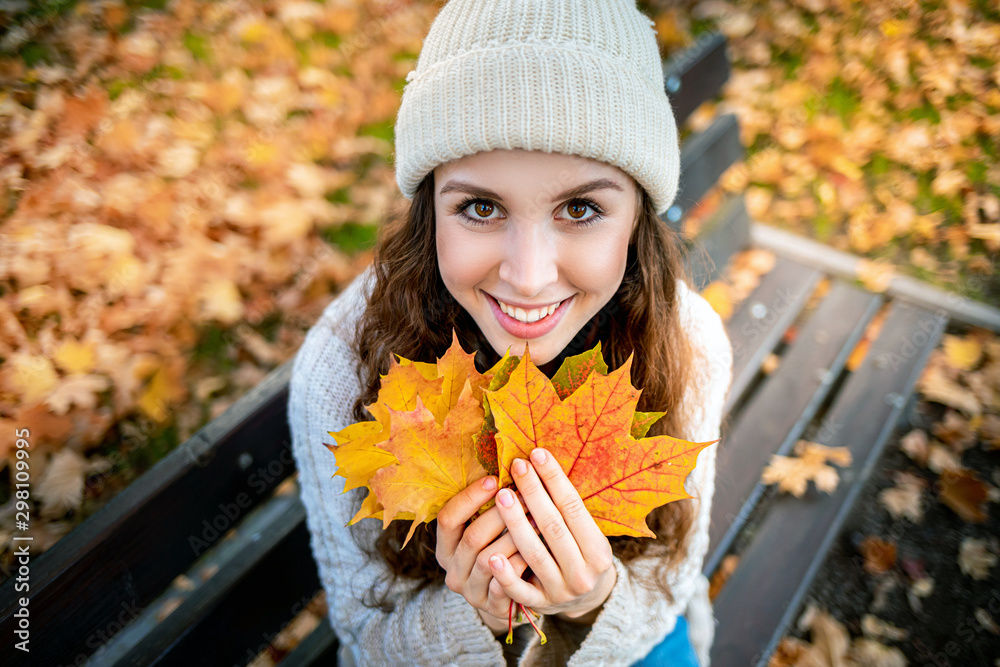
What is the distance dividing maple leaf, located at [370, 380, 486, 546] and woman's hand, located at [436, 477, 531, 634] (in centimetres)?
3

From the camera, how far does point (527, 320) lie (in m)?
1.29

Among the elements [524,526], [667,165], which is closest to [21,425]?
[524,526]

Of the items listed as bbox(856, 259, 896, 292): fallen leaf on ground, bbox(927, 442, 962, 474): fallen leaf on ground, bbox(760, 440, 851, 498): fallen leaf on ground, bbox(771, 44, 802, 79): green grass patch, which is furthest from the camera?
bbox(771, 44, 802, 79): green grass patch

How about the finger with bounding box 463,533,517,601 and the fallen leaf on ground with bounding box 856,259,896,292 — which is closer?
the finger with bounding box 463,533,517,601

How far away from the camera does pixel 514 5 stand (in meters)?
1.17

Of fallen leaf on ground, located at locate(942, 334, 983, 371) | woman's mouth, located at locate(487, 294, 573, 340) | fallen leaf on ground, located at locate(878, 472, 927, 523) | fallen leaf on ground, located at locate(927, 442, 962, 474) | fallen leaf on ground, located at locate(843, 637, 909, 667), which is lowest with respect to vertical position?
fallen leaf on ground, located at locate(843, 637, 909, 667)

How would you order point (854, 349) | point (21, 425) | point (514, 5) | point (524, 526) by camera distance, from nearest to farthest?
point (524, 526) < point (514, 5) < point (21, 425) < point (854, 349)

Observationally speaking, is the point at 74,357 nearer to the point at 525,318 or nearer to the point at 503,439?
the point at 525,318

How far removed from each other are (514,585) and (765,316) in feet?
5.91

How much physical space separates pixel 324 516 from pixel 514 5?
1.26 meters

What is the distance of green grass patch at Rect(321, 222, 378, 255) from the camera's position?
303cm

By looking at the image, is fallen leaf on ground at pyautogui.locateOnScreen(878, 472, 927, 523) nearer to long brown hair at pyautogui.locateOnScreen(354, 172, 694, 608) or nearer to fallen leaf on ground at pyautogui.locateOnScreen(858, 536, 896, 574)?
fallen leaf on ground at pyautogui.locateOnScreen(858, 536, 896, 574)

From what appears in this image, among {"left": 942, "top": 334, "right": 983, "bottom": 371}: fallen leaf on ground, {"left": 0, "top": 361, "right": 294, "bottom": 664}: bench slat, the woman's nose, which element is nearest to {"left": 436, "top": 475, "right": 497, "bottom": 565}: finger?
the woman's nose

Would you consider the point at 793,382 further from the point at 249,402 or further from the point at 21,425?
the point at 21,425
